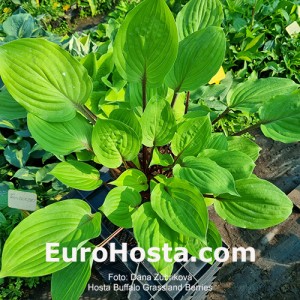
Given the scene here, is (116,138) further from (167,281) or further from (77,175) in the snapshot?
(167,281)

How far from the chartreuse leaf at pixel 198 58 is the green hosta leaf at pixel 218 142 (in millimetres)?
226

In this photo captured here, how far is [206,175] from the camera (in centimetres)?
131

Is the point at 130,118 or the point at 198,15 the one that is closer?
the point at 130,118

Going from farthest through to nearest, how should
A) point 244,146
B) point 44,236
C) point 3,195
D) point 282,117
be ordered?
point 3,195 → point 244,146 → point 282,117 → point 44,236

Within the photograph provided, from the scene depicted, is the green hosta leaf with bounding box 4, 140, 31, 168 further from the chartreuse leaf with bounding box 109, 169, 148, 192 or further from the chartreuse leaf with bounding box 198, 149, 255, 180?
the chartreuse leaf with bounding box 198, 149, 255, 180

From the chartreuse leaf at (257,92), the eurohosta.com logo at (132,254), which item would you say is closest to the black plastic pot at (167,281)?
the eurohosta.com logo at (132,254)

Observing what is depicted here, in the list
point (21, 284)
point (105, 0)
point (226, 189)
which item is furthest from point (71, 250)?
point (105, 0)

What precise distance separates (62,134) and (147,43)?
478 millimetres

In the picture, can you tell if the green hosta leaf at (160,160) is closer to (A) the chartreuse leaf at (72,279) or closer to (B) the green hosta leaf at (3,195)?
(A) the chartreuse leaf at (72,279)

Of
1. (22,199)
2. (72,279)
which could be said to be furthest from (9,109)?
(72,279)

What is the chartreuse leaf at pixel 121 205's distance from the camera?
134 centimetres

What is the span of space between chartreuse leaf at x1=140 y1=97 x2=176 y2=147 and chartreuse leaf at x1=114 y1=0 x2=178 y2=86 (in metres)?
0.11

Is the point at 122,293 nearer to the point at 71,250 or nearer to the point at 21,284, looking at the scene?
the point at 21,284

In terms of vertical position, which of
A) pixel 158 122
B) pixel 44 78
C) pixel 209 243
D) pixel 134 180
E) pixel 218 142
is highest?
pixel 44 78
